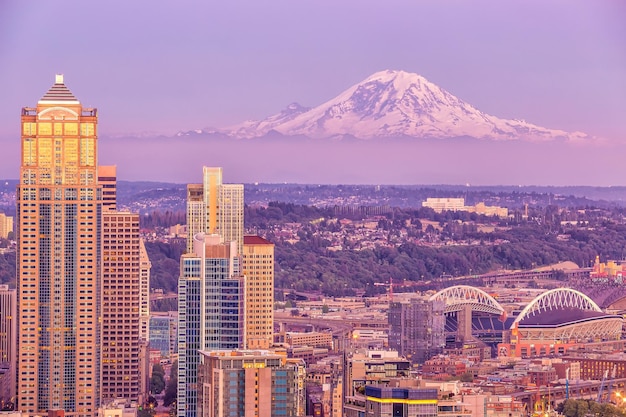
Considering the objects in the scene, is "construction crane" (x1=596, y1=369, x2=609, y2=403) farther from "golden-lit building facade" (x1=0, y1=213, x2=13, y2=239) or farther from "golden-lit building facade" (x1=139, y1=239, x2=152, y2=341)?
"golden-lit building facade" (x1=0, y1=213, x2=13, y2=239)

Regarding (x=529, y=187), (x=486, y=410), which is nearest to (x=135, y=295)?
(x=486, y=410)

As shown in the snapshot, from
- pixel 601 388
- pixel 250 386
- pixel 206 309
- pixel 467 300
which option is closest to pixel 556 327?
pixel 467 300

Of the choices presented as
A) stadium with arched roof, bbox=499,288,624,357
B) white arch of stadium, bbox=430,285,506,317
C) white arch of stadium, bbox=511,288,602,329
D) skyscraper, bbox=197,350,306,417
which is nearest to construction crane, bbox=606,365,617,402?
stadium with arched roof, bbox=499,288,624,357

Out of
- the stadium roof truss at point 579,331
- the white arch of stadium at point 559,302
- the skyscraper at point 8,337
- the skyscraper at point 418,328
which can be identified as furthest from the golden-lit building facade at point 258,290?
the white arch of stadium at point 559,302

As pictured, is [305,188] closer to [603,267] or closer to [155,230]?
[603,267]

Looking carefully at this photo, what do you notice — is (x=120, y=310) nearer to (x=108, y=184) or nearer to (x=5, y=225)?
(x=108, y=184)
